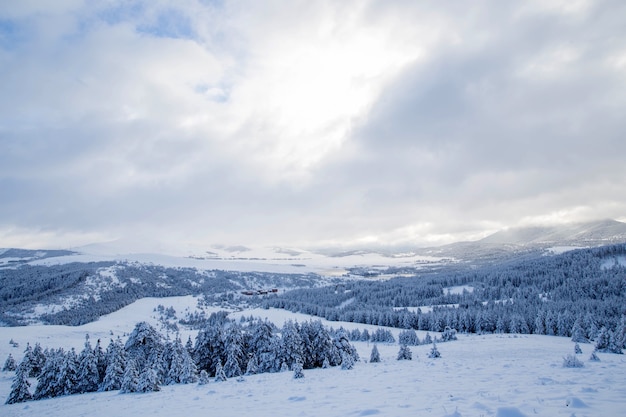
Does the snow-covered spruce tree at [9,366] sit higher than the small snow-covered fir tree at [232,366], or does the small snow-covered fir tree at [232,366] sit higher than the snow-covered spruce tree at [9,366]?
the small snow-covered fir tree at [232,366]

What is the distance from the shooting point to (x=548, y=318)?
296 ft

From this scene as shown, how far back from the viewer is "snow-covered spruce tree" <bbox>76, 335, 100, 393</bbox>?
43750mm

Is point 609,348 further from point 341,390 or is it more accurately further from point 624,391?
point 341,390

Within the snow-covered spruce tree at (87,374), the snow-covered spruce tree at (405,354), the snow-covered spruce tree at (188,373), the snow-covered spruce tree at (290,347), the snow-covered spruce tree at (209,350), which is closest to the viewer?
the snow-covered spruce tree at (188,373)

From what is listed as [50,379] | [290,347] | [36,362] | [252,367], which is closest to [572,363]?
[290,347]

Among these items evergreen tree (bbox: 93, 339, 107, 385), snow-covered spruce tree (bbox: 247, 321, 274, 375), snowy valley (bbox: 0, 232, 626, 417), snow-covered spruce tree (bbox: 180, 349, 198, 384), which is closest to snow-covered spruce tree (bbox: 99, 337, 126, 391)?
snowy valley (bbox: 0, 232, 626, 417)

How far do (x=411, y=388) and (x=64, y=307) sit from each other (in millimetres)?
206628

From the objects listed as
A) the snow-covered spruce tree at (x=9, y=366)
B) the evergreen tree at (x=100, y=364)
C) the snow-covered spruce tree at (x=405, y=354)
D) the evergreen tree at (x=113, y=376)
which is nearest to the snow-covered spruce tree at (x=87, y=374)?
the evergreen tree at (x=100, y=364)

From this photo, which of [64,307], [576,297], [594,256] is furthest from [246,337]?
[594,256]

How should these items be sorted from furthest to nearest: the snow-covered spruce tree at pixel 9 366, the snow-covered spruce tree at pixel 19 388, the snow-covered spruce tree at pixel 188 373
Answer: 1. the snow-covered spruce tree at pixel 9 366
2. the snow-covered spruce tree at pixel 188 373
3. the snow-covered spruce tree at pixel 19 388

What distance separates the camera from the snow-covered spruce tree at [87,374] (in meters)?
43.8

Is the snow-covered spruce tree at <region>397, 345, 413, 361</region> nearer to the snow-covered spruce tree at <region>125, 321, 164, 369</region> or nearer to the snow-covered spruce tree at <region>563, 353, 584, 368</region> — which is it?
the snow-covered spruce tree at <region>563, 353, 584, 368</region>

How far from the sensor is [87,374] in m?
44.2

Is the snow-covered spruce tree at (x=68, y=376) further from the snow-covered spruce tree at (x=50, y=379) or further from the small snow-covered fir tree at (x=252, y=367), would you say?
the small snow-covered fir tree at (x=252, y=367)
